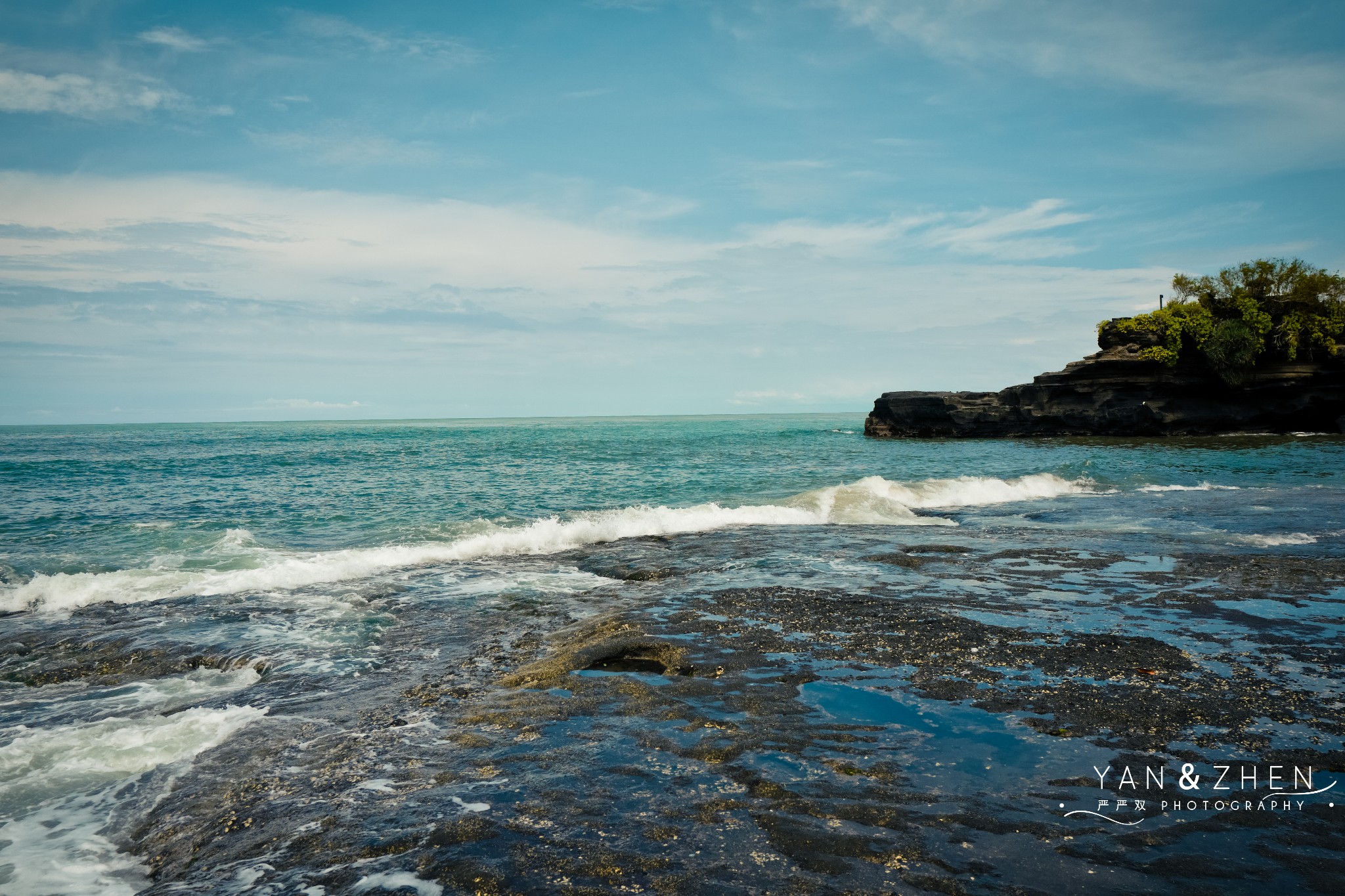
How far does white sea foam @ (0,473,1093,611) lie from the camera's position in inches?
463

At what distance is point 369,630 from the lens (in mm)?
9281

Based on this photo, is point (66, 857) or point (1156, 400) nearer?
point (66, 857)

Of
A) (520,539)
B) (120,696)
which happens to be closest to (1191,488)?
(520,539)

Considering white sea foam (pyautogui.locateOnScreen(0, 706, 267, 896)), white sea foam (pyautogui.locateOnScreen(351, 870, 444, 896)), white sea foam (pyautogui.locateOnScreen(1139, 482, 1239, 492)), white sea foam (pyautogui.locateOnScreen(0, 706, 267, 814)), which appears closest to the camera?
white sea foam (pyautogui.locateOnScreen(351, 870, 444, 896))

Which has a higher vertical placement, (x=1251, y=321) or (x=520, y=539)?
(x=1251, y=321)

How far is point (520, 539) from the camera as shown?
15.7 m

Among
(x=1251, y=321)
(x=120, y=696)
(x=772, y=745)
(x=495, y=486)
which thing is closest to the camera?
(x=772, y=745)

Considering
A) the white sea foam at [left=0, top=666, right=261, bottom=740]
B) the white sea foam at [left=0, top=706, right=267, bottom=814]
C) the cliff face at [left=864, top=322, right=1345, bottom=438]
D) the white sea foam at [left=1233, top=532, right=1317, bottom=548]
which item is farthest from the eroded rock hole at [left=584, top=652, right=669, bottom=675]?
the cliff face at [left=864, top=322, right=1345, bottom=438]

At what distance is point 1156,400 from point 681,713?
6477 centimetres

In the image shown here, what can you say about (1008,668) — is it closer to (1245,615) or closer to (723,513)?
(1245,615)

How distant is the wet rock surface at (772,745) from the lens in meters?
3.80

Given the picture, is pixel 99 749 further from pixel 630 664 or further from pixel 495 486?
pixel 495 486

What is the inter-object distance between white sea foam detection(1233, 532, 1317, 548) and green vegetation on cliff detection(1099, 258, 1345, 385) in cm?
4898

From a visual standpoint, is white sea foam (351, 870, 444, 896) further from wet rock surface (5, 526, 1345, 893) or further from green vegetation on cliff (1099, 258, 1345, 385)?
green vegetation on cliff (1099, 258, 1345, 385)
